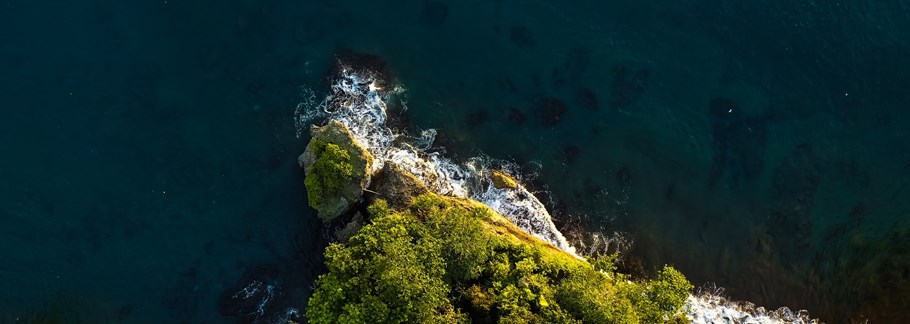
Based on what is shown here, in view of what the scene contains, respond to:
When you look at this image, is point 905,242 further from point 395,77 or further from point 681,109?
point 395,77

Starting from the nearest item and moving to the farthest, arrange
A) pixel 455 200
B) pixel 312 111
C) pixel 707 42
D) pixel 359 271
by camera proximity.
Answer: pixel 359 271 < pixel 455 200 < pixel 312 111 < pixel 707 42

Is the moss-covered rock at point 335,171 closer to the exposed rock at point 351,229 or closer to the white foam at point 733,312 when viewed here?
the exposed rock at point 351,229

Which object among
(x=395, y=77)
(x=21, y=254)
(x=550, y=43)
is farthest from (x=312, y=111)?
(x=21, y=254)

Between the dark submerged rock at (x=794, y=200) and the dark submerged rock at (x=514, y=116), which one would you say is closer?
the dark submerged rock at (x=794, y=200)

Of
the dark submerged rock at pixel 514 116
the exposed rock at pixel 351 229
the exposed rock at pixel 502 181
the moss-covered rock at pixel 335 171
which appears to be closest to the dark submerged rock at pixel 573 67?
the dark submerged rock at pixel 514 116

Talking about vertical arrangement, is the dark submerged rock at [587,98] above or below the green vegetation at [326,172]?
above

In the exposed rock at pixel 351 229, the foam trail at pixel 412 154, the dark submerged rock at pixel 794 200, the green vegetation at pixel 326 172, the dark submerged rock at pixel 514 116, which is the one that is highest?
the dark submerged rock at pixel 794 200

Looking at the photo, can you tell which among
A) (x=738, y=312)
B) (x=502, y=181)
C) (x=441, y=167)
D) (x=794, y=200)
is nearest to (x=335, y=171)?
(x=441, y=167)

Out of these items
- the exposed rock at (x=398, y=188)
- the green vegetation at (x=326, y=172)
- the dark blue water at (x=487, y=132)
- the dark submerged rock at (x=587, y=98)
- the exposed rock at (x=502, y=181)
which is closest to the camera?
the green vegetation at (x=326, y=172)
